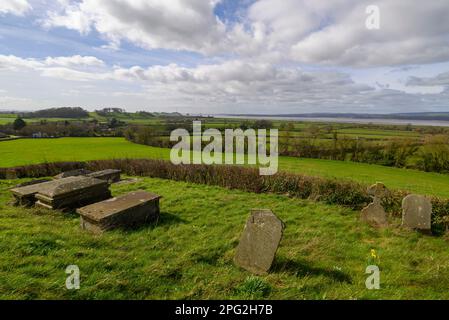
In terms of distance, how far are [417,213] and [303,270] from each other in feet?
17.8

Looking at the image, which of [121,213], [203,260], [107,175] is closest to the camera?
[203,260]

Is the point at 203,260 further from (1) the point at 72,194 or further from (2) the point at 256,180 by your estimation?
(2) the point at 256,180

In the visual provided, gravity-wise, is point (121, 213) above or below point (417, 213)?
above

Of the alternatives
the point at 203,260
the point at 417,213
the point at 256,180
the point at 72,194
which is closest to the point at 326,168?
the point at 256,180

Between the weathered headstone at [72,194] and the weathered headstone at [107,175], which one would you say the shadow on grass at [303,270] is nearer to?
the weathered headstone at [72,194]

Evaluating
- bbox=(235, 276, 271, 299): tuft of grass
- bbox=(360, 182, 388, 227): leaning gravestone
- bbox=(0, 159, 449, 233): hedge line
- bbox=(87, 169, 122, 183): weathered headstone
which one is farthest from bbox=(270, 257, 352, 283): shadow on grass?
bbox=(87, 169, 122, 183): weathered headstone

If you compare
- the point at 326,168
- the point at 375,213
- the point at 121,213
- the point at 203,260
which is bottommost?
the point at 326,168

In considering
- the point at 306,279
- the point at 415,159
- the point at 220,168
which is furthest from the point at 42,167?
the point at 415,159

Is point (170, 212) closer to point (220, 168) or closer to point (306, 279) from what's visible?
point (306, 279)

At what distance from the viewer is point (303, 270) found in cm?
493

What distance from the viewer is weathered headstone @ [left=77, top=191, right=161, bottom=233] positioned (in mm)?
6500

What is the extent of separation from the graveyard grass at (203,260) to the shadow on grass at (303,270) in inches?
0.8

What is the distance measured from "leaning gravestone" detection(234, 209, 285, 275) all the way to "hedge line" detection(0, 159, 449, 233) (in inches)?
262

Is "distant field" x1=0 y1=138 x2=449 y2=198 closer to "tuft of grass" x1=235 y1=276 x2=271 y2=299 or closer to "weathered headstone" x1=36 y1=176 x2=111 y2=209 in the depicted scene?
"weathered headstone" x1=36 y1=176 x2=111 y2=209
